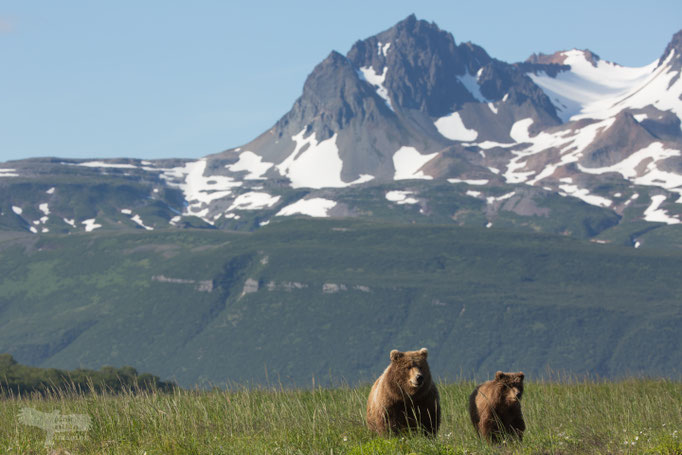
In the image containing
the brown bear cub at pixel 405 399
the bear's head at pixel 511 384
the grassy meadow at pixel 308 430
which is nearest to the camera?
the grassy meadow at pixel 308 430

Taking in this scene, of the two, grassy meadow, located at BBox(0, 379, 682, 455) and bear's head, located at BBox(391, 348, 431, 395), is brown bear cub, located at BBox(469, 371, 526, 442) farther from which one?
bear's head, located at BBox(391, 348, 431, 395)

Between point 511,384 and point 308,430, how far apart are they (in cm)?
369

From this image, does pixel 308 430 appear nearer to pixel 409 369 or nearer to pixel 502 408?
pixel 409 369

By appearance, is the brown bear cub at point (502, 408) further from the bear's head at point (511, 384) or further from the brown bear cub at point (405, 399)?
the brown bear cub at point (405, 399)

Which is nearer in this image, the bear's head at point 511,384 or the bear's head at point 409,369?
the bear's head at point 409,369

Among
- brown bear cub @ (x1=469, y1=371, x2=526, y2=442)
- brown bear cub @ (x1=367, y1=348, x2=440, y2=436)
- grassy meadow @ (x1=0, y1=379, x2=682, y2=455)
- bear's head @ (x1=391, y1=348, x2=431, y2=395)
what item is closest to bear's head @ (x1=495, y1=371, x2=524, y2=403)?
brown bear cub @ (x1=469, y1=371, x2=526, y2=442)

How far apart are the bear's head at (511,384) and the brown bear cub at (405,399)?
129 cm

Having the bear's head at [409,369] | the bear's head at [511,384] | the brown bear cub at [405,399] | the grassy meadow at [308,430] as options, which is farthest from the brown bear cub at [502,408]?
the bear's head at [409,369]

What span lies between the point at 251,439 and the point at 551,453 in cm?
507

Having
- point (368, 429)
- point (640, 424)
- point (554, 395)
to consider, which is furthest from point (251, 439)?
point (554, 395)

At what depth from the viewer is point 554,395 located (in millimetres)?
22062

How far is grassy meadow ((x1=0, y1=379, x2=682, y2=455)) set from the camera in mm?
13258

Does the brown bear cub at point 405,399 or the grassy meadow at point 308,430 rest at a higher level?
the brown bear cub at point 405,399

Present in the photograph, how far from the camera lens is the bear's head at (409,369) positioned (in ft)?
43.6
